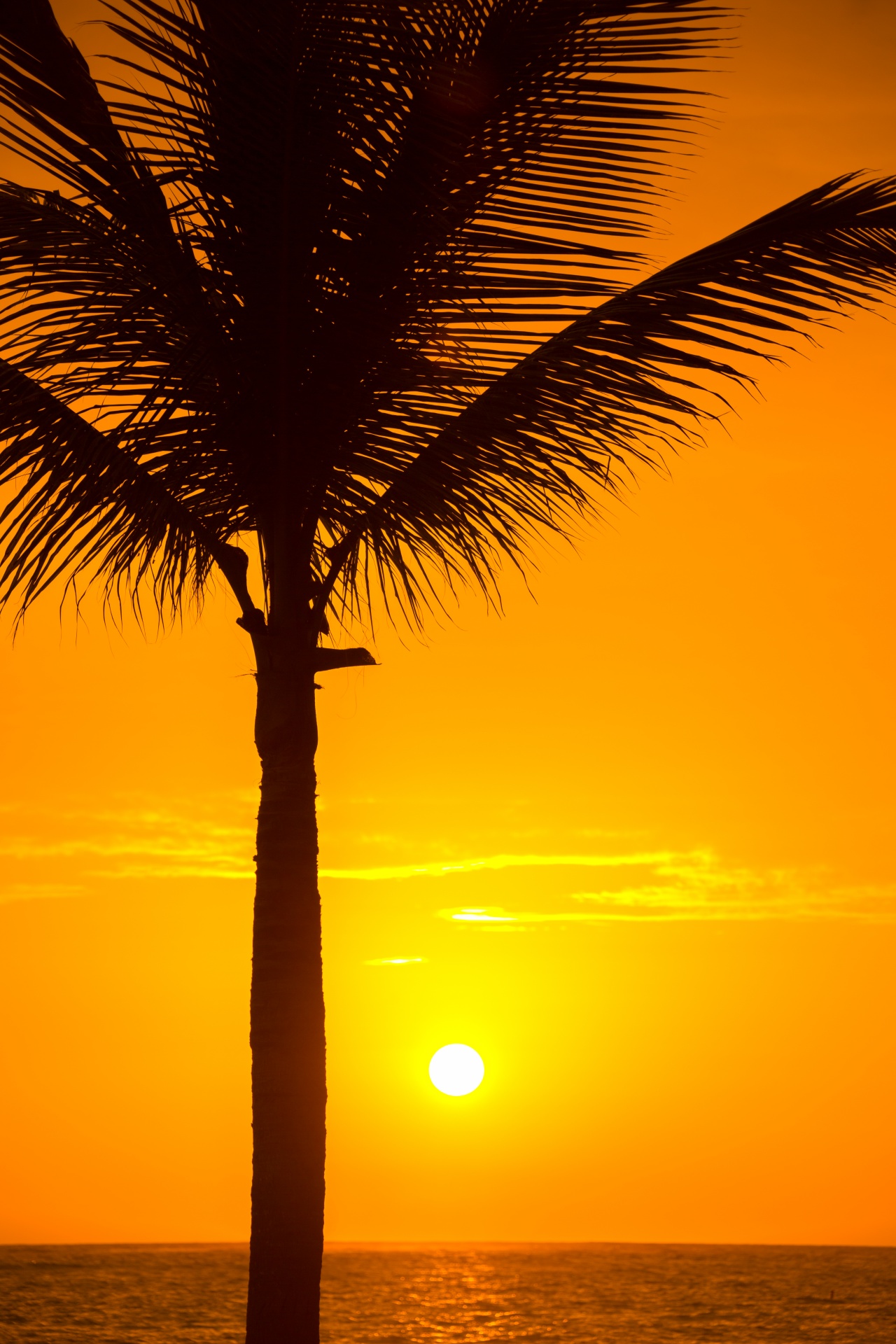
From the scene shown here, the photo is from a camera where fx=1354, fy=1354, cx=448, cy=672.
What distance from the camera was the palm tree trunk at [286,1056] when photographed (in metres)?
5.44

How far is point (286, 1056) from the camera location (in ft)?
18.2

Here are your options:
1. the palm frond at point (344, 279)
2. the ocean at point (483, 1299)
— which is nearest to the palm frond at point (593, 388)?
the palm frond at point (344, 279)

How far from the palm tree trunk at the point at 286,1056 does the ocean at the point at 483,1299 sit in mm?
22381

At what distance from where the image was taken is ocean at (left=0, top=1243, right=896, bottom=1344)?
28531 mm

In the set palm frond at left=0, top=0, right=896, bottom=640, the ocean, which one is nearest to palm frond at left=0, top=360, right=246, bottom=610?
palm frond at left=0, top=0, right=896, bottom=640

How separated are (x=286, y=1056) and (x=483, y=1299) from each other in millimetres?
40101

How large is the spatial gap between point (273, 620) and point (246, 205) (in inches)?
70.2

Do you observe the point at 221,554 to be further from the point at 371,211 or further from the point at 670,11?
the point at 670,11

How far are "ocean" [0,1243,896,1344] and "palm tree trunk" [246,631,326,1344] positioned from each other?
73.4 feet

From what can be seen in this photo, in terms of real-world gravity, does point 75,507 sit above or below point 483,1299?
above

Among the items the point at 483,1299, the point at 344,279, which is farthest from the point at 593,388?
the point at 483,1299

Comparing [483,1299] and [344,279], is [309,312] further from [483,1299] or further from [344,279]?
[483,1299]

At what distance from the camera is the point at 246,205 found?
5.62 metres

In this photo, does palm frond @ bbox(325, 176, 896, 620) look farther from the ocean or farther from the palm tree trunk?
the ocean
